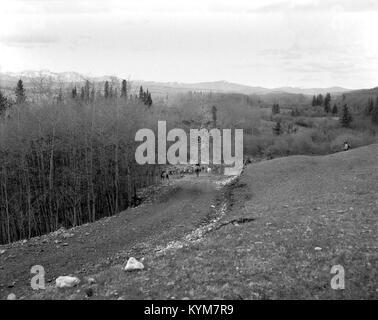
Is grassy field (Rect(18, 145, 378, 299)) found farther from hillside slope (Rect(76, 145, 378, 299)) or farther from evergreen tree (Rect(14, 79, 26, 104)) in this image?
evergreen tree (Rect(14, 79, 26, 104))

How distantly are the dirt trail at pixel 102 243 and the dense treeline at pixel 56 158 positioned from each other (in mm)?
7997

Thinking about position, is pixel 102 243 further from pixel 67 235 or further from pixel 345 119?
pixel 345 119

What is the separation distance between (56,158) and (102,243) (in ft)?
62.5

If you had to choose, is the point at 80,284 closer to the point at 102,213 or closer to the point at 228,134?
the point at 102,213

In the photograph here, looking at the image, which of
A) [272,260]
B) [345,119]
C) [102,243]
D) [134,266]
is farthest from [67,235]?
[345,119]

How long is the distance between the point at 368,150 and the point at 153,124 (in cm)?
2791

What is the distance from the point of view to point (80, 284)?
48.0 feet

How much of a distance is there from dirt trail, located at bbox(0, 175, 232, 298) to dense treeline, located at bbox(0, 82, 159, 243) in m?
8.00

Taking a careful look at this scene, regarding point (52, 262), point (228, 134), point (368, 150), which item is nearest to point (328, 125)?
point (228, 134)

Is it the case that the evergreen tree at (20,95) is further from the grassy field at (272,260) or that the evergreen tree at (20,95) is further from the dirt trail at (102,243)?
the grassy field at (272,260)

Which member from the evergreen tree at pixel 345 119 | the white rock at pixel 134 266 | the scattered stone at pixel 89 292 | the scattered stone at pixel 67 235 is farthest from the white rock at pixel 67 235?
the evergreen tree at pixel 345 119

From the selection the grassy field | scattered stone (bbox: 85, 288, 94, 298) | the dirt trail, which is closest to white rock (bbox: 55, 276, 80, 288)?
the grassy field

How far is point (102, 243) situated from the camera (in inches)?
1030

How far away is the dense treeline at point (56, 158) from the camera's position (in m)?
38.5
